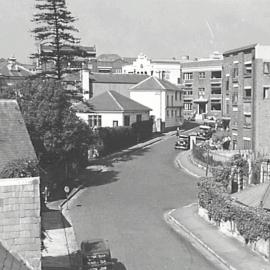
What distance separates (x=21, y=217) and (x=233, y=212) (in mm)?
15317

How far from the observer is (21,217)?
1231 cm

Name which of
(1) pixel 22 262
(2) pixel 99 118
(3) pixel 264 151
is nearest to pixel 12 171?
(1) pixel 22 262

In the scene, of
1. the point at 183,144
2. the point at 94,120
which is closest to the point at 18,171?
the point at 183,144

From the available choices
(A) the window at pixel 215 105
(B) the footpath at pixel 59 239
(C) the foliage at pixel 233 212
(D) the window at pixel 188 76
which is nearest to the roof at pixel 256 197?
(C) the foliage at pixel 233 212

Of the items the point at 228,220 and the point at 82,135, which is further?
the point at 82,135

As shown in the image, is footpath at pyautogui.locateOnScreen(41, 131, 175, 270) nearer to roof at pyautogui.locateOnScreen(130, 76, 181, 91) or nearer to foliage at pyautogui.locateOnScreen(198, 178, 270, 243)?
foliage at pyautogui.locateOnScreen(198, 178, 270, 243)

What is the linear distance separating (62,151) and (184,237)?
608 inches

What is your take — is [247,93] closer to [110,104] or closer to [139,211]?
[110,104]

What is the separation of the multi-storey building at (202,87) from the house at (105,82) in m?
18.2

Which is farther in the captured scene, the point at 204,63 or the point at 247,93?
the point at 204,63

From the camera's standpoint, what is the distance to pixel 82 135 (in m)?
40.4

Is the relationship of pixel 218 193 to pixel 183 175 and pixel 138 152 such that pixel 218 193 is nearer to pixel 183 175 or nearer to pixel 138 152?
pixel 183 175

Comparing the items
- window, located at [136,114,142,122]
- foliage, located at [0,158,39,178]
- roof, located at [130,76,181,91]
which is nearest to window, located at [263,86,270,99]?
window, located at [136,114,142,122]

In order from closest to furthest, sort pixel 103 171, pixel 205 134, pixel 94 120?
pixel 103 171 → pixel 94 120 → pixel 205 134
